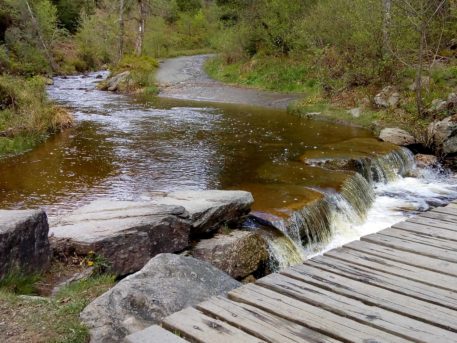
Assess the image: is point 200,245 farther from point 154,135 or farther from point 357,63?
point 357,63

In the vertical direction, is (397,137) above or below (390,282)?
above

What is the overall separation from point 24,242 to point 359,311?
331 centimetres

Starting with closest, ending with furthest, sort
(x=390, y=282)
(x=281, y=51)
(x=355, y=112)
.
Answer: (x=390, y=282), (x=355, y=112), (x=281, y=51)

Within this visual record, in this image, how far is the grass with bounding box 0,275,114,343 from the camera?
11.2ft

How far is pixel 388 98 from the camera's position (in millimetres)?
16391

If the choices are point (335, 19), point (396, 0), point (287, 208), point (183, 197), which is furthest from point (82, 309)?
point (335, 19)

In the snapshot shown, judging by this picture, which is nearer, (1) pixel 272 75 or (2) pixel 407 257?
(2) pixel 407 257

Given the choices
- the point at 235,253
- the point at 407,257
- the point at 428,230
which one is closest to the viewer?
the point at 407,257

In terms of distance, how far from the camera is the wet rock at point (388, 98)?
16047mm

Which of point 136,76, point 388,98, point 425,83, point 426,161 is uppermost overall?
point 425,83

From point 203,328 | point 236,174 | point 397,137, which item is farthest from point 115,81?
point 203,328

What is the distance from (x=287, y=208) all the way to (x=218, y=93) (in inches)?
675

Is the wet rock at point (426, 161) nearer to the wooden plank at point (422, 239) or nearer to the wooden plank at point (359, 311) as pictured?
the wooden plank at point (422, 239)

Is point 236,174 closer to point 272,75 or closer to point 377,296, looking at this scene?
point 377,296
